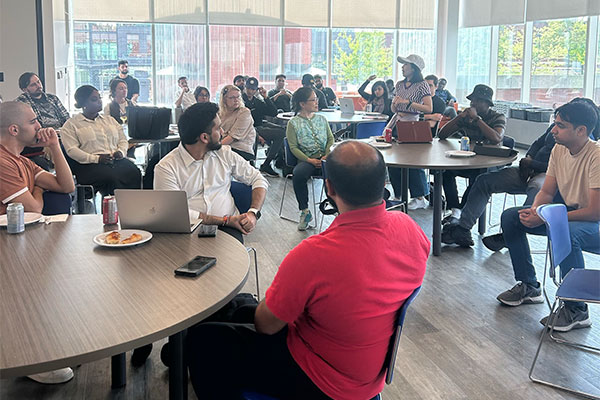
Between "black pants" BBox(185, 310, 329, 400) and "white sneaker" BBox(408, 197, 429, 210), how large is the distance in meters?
4.76

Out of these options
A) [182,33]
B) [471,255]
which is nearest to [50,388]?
[471,255]

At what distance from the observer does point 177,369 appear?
223 cm

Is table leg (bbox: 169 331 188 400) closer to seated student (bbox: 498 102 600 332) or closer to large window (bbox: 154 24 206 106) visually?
seated student (bbox: 498 102 600 332)

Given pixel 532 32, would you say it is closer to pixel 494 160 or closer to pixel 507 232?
pixel 494 160

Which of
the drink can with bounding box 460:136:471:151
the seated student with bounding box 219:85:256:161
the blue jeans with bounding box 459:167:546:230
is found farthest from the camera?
the seated student with bounding box 219:85:256:161

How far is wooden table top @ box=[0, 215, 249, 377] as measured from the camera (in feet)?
5.54

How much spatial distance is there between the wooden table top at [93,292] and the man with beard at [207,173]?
0.65 m

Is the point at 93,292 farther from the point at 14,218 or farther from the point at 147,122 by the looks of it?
the point at 147,122

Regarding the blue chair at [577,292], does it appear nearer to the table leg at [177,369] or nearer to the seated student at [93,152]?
the table leg at [177,369]

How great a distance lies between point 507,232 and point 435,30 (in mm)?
11393

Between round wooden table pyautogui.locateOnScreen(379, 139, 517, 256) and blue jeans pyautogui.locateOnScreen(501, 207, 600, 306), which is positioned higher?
round wooden table pyautogui.locateOnScreen(379, 139, 517, 256)

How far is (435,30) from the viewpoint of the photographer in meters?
14.5

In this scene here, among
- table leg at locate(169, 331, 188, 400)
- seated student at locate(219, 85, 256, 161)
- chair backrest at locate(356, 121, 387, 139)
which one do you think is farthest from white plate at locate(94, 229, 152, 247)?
chair backrest at locate(356, 121, 387, 139)

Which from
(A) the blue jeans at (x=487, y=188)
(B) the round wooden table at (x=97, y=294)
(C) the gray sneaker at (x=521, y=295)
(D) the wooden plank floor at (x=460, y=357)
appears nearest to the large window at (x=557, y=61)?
(A) the blue jeans at (x=487, y=188)
